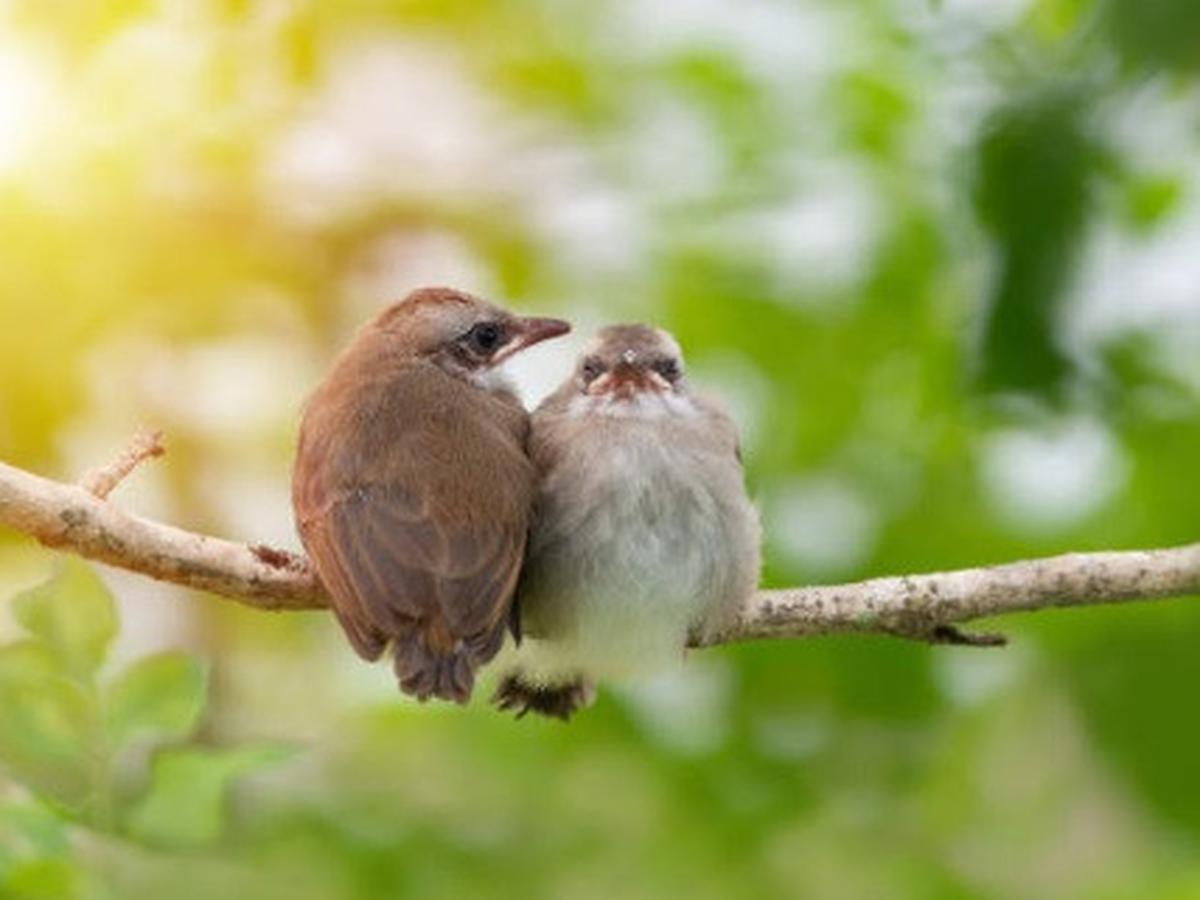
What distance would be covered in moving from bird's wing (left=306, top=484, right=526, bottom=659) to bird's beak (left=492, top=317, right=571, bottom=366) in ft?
2.97

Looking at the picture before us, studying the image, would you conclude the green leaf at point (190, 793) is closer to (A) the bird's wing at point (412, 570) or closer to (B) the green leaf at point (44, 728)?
(B) the green leaf at point (44, 728)

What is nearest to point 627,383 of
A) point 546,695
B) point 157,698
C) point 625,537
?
point 625,537

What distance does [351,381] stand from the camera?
188 inches

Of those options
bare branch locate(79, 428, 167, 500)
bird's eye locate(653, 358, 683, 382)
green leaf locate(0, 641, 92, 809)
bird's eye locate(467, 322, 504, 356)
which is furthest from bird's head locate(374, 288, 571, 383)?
green leaf locate(0, 641, 92, 809)

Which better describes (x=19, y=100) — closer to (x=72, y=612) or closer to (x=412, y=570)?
(x=412, y=570)

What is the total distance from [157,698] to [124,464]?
1.62 m

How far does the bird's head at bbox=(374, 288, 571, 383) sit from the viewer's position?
4.99 m

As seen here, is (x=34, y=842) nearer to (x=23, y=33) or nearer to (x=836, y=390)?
(x=23, y=33)

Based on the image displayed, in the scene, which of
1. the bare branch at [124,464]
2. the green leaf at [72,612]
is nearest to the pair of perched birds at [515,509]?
the bare branch at [124,464]

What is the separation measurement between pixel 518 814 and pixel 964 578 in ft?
2.98

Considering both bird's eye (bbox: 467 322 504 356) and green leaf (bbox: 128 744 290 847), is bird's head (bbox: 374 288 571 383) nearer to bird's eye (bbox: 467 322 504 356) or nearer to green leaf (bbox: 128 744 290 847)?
bird's eye (bbox: 467 322 504 356)

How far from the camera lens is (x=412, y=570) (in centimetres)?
406

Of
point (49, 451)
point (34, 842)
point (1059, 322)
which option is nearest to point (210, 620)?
point (49, 451)

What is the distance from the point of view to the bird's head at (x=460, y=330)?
16.4 feet
